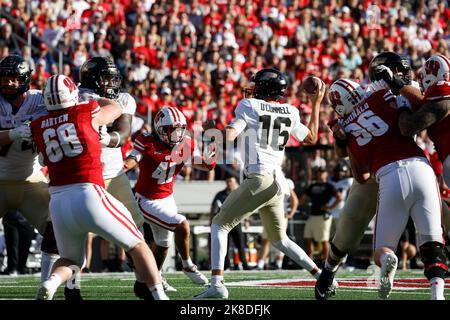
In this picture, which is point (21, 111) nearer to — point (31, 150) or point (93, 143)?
point (31, 150)

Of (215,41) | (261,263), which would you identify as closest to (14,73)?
(261,263)

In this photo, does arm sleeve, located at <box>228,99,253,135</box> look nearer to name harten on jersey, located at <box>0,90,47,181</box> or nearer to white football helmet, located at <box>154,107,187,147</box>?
white football helmet, located at <box>154,107,187,147</box>

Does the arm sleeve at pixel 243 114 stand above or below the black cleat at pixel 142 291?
above

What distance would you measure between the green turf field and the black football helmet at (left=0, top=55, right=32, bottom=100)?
1.64 metres

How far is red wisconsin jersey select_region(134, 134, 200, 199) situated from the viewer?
851cm

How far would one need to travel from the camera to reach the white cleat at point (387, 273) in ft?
20.4

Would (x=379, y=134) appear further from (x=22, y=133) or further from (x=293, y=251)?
(x=22, y=133)

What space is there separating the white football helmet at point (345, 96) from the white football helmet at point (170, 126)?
6.16ft

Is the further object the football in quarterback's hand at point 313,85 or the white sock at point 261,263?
the white sock at point 261,263

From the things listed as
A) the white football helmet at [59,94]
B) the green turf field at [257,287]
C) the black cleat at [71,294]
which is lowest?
the green turf field at [257,287]

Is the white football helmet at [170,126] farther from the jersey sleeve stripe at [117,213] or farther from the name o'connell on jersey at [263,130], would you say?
the jersey sleeve stripe at [117,213]

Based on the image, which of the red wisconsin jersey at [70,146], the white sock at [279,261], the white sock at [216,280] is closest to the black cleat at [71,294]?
the white sock at [216,280]
